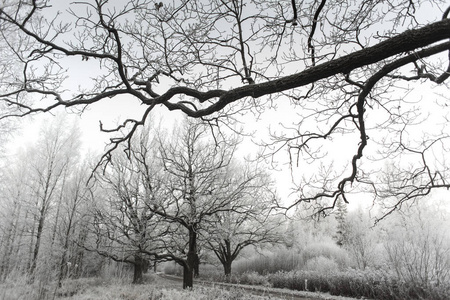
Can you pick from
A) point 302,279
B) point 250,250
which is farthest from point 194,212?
point 250,250

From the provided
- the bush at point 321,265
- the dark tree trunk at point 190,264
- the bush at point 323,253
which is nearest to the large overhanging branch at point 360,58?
the dark tree trunk at point 190,264

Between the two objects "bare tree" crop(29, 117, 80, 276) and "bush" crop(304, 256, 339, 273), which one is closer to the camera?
"bush" crop(304, 256, 339, 273)

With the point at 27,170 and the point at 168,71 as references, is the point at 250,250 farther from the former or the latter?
the point at 168,71

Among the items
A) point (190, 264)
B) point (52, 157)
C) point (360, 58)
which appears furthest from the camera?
point (52, 157)

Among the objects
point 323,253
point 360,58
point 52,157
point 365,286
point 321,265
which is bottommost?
point 365,286

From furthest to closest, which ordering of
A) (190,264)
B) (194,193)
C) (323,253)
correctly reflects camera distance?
(323,253) < (194,193) < (190,264)

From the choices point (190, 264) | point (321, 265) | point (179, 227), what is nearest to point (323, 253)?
point (321, 265)

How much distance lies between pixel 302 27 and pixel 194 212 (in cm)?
658

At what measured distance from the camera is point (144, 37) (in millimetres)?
4098

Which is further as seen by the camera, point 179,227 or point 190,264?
point 179,227

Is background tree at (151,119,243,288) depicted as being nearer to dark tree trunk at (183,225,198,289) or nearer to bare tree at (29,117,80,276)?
dark tree trunk at (183,225,198,289)

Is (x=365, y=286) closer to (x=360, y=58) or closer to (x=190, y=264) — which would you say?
(x=190, y=264)

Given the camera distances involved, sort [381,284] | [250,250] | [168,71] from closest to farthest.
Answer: [168,71] → [381,284] → [250,250]

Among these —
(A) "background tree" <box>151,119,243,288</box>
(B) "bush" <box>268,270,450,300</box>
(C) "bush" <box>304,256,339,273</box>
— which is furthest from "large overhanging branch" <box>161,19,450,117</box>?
(C) "bush" <box>304,256,339,273</box>
